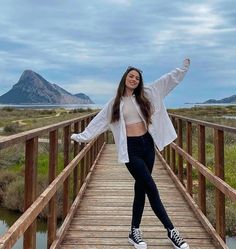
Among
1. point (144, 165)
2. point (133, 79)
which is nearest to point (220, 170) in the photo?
point (144, 165)

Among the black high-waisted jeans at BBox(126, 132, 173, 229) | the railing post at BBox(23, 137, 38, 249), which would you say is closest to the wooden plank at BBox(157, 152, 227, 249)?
the black high-waisted jeans at BBox(126, 132, 173, 229)

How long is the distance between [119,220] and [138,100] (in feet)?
6.31

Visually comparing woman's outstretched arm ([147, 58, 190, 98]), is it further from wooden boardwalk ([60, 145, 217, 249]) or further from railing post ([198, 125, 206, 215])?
wooden boardwalk ([60, 145, 217, 249])

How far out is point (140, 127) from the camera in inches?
174

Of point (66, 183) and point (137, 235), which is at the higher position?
point (66, 183)

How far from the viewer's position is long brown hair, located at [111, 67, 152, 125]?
4371 mm

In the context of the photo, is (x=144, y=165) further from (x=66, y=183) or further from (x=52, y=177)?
(x=66, y=183)

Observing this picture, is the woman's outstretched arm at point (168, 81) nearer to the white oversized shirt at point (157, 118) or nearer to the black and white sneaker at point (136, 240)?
the white oversized shirt at point (157, 118)

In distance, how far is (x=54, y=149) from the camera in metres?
4.49

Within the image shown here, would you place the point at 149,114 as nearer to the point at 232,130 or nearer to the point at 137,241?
the point at 232,130

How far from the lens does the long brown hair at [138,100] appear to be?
437cm

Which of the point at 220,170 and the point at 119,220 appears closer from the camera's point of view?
the point at 220,170

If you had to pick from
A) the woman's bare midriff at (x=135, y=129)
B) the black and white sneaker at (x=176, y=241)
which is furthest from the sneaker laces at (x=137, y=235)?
the woman's bare midriff at (x=135, y=129)

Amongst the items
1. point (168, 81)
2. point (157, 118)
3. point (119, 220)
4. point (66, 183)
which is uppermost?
point (168, 81)
